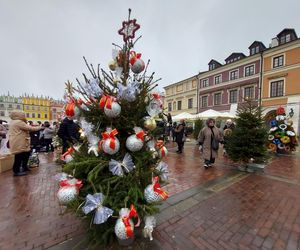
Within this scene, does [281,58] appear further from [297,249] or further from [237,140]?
[297,249]

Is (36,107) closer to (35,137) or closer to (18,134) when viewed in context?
(35,137)

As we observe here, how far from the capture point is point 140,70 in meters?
2.12

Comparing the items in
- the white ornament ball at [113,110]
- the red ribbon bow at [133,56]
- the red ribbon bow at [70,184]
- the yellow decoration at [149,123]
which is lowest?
the red ribbon bow at [70,184]

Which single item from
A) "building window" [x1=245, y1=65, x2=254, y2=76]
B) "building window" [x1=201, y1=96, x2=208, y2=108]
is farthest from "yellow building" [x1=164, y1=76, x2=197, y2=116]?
"building window" [x1=245, y1=65, x2=254, y2=76]

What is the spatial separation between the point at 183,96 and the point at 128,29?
102 feet

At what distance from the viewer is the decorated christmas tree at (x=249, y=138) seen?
5074 millimetres

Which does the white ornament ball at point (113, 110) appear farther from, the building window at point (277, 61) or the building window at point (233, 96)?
the building window at point (233, 96)

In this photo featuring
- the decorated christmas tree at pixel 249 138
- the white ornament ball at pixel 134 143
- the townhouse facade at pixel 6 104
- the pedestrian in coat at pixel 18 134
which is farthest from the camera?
the townhouse facade at pixel 6 104

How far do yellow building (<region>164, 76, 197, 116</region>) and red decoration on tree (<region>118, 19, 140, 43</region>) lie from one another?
27241mm

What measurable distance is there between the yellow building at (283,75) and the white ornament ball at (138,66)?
20.4 meters

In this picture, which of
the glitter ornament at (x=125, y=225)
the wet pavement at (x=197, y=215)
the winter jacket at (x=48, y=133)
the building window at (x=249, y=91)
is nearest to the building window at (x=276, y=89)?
the building window at (x=249, y=91)

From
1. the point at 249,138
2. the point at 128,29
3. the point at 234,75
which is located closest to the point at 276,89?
the point at 234,75

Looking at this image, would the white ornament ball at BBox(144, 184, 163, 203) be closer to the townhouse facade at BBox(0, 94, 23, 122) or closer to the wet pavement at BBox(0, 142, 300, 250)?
the wet pavement at BBox(0, 142, 300, 250)

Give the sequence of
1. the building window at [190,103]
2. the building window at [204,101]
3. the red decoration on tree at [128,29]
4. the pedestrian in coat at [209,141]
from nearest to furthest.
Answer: the red decoration on tree at [128,29] → the pedestrian in coat at [209,141] → the building window at [204,101] → the building window at [190,103]
